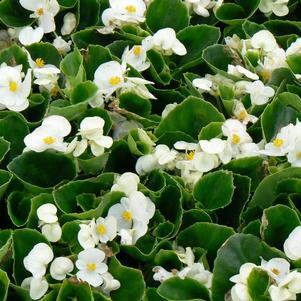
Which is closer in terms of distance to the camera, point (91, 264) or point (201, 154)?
point (91, 264)

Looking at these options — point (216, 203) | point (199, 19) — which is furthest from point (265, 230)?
point (199, 19)

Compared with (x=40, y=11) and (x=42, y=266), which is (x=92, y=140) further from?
(x=40, y=11)

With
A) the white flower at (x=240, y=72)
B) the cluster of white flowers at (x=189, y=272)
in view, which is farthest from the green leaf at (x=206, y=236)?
the white flower at (x=240, y=72)

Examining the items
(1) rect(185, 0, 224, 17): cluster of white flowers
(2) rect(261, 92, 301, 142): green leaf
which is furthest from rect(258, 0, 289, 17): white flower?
(2) rect(261, 92, 301, 142): green leaf

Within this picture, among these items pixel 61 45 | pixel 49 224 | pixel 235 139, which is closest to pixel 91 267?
pixel 49 224

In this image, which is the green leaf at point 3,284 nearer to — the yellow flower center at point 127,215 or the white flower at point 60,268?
the white flower at point 60,268

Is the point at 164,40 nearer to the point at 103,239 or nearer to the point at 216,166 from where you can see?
the point at 216,166

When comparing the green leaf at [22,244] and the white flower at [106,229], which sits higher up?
the white flower at [106,229]
